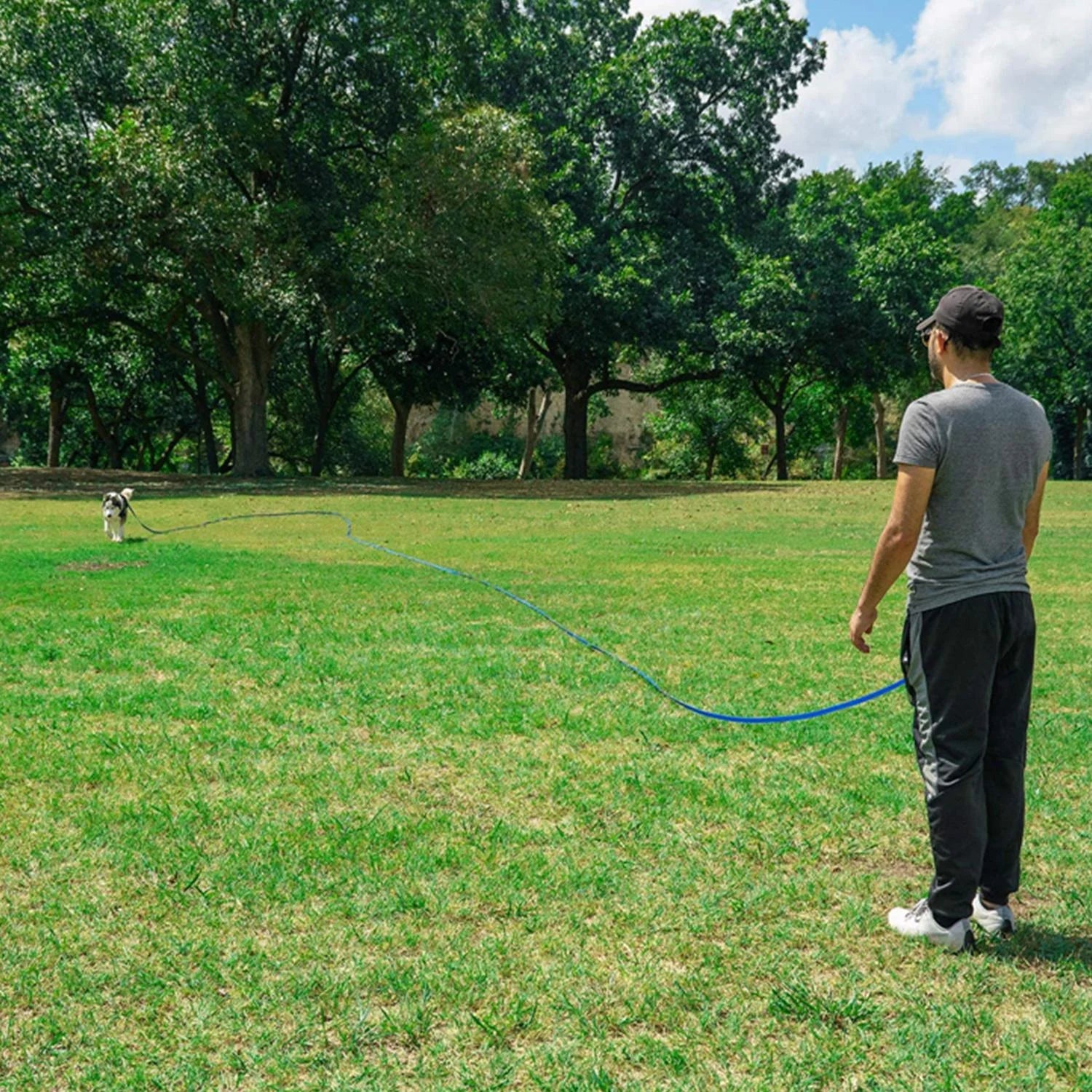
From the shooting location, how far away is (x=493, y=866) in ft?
13.9

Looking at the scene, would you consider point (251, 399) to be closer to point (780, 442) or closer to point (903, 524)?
point (780, 442)

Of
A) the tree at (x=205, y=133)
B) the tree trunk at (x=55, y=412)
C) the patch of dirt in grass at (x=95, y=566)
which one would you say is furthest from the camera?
the tree trunk at (x=55, y=412)

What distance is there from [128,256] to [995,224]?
56.2 m

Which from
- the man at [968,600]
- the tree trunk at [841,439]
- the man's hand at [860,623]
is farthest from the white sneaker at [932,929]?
the tree trunk at [841,439]

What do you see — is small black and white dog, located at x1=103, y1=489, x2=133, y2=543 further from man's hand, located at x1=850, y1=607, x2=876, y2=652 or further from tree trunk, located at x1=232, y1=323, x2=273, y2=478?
tree trunk, located at x1=232, y1=323, x2=273, y2=478

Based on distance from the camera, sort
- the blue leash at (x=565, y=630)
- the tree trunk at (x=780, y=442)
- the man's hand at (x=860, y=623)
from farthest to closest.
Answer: the tree trunk at (x=780, y=442), the blue leash at (x=565, y=630), the man's hand at (x=860, y=623)

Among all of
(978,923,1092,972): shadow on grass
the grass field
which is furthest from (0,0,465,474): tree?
(978,923,1092,972): shadow on grass

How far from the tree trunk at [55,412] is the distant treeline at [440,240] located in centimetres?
17

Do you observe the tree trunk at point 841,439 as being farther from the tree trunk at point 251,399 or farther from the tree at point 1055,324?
the tree trunk at point 251,399

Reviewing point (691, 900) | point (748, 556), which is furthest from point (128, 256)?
point (691, 900)

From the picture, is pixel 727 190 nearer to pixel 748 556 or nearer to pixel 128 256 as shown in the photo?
pixel 128 256

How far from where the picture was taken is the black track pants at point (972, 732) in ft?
11.7

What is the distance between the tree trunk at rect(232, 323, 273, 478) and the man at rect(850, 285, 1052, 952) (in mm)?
31805

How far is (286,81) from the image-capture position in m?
30.3
